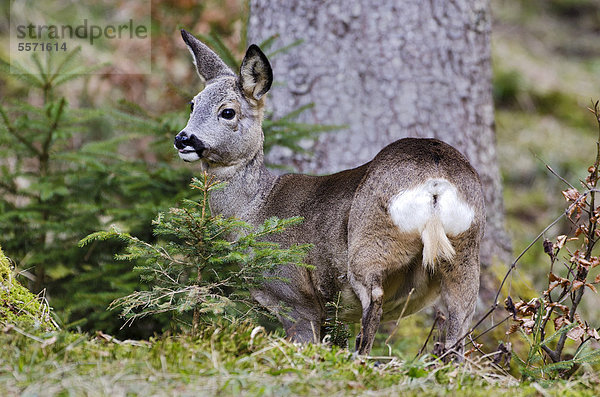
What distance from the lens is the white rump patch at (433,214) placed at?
3.28 metres

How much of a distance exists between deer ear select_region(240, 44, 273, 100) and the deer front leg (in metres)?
1.54

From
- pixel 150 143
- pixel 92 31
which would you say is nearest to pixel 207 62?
pixel 150 143

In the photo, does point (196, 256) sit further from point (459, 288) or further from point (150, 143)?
point (150, 143)

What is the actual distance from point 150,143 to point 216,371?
2.88 meters

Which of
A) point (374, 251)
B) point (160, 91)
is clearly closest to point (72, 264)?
point (374, 251)

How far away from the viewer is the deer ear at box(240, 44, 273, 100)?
427cm

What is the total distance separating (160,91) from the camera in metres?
9.95

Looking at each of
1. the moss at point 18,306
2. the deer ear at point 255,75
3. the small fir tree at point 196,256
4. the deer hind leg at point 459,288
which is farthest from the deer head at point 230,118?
the deer hind leg at point 459,288

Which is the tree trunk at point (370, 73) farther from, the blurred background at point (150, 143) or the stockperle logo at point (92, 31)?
the stockperle logo at point (92, 31)

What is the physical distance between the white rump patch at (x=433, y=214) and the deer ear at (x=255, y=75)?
4.62 feet

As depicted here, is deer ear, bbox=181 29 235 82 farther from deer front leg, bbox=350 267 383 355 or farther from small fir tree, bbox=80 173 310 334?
deer front leg, bbox=350 267 383 355

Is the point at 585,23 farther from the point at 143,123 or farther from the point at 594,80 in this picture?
the point at 143,123

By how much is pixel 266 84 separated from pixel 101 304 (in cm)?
185

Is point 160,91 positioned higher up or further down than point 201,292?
higher up
